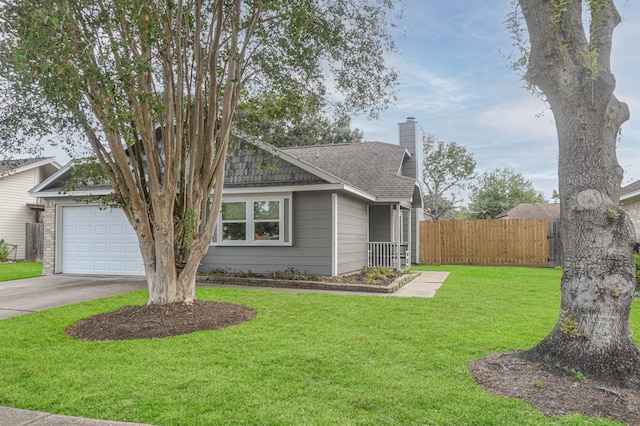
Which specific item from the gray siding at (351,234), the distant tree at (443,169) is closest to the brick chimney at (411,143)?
the gray siding at (351,234)

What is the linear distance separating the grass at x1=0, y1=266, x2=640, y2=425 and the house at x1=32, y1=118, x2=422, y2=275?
399 cm

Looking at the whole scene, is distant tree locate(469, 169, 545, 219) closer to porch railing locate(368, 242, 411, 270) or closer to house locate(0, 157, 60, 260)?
porch railing locate(368, 242, 411, 270)

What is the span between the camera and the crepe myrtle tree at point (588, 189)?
393 cm

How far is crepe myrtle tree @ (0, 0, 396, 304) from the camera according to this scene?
202 inches

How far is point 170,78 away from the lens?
21.8 ft

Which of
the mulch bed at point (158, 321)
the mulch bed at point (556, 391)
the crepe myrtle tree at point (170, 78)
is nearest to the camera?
the mulch bed at point (556, 391)

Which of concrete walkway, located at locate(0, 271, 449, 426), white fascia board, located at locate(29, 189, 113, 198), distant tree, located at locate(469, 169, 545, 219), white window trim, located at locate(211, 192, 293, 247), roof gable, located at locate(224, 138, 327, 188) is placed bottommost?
concrete walkway, located at locate(0, 271, 449, 426)

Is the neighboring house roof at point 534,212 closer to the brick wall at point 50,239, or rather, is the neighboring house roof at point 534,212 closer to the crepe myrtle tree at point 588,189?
the brick wall at point 50,239

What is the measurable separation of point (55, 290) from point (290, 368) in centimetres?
805

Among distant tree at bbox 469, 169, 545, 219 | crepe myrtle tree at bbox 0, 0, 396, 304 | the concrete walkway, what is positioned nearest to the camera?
crepe myrtle tree at bbox 0, 0, 396, 304

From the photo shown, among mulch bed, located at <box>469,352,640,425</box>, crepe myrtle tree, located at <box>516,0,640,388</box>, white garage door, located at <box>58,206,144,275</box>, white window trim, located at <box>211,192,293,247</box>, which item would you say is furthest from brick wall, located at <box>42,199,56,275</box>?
crepe myrtle tree, located at <box>516,0,640,388</box>

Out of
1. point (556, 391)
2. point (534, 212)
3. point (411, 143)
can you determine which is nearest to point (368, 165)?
point (411, 143)

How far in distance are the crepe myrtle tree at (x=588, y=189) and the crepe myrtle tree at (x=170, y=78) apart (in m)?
3.56

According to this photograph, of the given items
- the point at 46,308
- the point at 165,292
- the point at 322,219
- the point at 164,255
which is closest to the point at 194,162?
the point at 164,255
